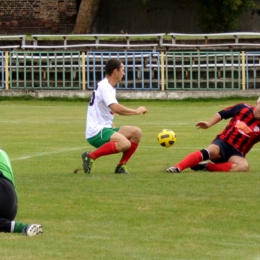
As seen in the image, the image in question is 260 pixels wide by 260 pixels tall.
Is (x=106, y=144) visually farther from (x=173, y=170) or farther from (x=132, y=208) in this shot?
(x=132, y=208)

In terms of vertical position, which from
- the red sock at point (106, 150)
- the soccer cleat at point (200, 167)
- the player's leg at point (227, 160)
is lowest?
the soccer cleat at point (200, 167)

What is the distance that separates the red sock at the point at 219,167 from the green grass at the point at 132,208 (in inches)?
11.7

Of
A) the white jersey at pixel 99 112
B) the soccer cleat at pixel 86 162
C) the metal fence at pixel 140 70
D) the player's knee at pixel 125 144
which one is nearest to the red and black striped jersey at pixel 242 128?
the player's knee at pixel 125 144

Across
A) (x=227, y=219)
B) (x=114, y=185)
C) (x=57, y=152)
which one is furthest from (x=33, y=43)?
(x=227, y=219)

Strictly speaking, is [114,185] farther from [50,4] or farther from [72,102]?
[50,4]

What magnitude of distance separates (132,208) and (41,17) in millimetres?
36974

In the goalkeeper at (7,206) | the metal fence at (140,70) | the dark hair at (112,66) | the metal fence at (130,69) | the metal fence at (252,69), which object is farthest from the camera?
the metal fence at (130,69)

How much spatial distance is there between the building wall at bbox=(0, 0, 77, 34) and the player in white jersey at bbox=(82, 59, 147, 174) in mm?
33679

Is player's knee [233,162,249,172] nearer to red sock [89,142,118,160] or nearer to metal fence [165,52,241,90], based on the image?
red sock [89,142,118,160]

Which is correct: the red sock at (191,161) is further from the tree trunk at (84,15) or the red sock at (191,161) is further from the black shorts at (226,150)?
the tree trunk at (84,15)

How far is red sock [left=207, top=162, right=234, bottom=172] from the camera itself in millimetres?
12250

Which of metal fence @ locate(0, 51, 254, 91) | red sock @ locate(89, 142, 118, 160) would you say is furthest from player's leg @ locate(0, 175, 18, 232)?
metal fence @ locate(0, 51, 254, 91)

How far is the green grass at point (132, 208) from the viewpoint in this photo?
24.6ft

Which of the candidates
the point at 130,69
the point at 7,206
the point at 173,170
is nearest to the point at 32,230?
the point at 7,206
